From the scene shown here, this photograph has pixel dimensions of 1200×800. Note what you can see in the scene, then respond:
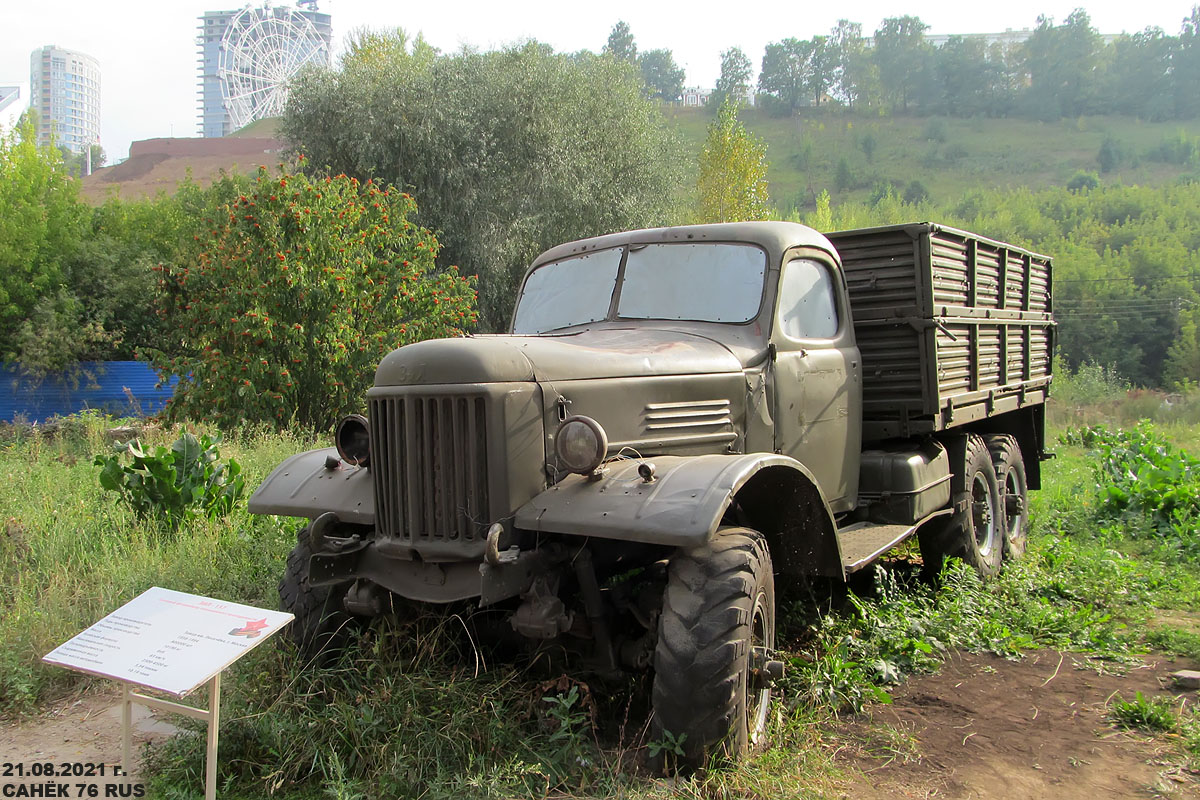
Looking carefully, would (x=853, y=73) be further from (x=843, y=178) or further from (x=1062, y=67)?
(x=843, y=178)

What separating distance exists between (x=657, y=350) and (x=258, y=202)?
8.47 meters

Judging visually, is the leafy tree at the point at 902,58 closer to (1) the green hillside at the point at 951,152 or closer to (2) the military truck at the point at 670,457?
(1) the green hillside at the point at 951,152

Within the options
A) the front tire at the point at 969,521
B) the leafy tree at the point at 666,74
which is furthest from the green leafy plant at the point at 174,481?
the leafy tree at the point at 666,74

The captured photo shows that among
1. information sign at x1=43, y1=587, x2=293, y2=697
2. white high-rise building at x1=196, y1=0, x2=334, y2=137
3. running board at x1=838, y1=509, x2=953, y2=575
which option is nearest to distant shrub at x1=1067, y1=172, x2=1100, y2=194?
white high-rise building at x1=196, y1=0, x2=334, y2=137

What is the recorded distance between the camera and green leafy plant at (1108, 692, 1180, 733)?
13.7 feet

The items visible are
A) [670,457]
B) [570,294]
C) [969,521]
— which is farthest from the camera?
[969,521]

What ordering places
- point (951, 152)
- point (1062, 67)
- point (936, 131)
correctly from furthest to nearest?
point (1062, 67)
point (936, 131)
point (951, 152)

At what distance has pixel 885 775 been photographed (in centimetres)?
371

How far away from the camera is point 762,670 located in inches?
147

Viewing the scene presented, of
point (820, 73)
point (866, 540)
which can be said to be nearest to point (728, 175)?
point (866, 540)

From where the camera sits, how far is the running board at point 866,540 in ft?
15.2

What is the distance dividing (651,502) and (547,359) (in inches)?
30.6

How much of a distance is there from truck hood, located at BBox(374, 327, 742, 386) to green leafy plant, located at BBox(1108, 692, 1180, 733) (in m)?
2.31

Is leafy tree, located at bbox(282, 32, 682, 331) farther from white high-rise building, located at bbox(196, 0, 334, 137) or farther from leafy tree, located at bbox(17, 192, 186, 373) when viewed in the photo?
white high-rise building, located at bbox(196, 0, 334, 137)
